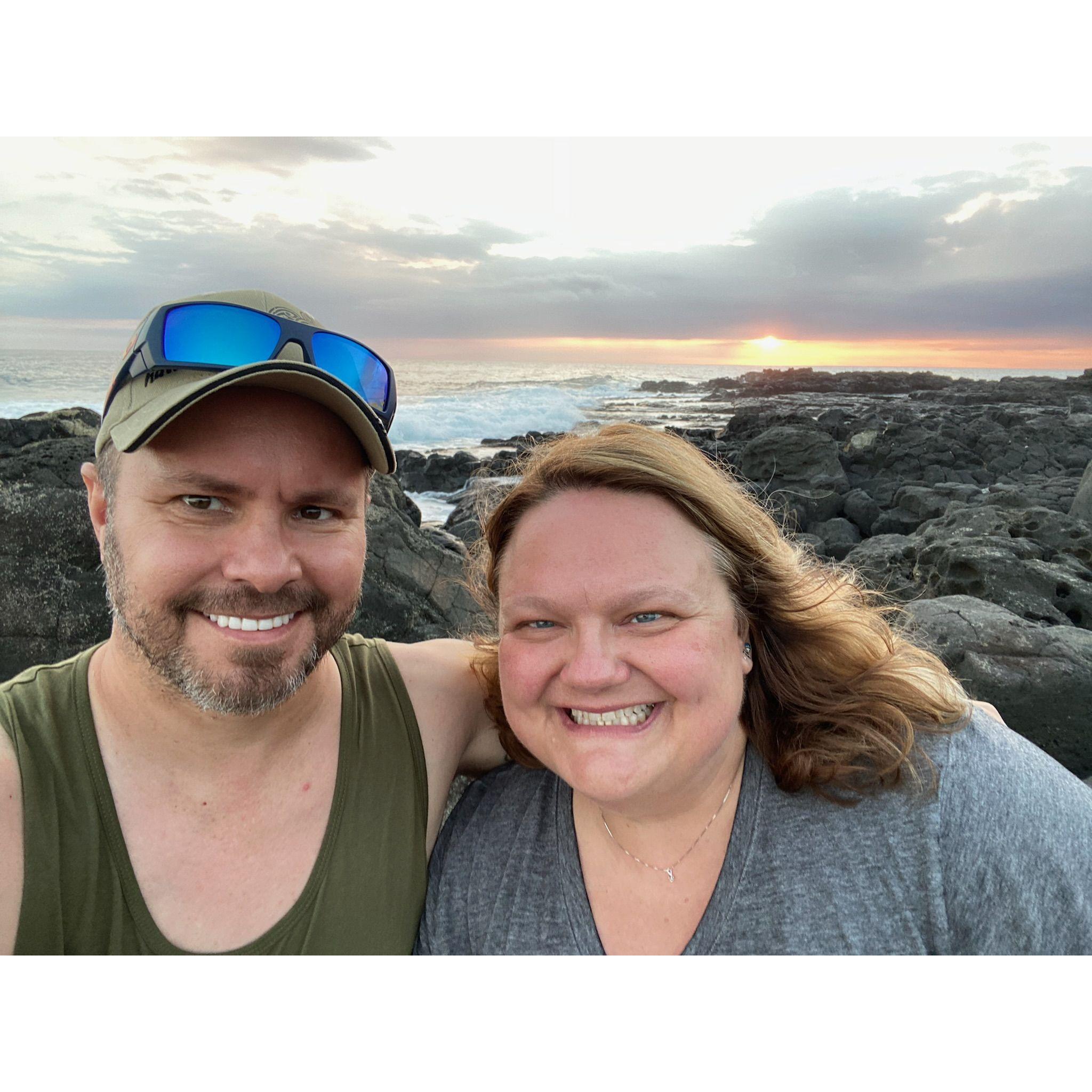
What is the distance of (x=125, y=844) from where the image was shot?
119 centimetres

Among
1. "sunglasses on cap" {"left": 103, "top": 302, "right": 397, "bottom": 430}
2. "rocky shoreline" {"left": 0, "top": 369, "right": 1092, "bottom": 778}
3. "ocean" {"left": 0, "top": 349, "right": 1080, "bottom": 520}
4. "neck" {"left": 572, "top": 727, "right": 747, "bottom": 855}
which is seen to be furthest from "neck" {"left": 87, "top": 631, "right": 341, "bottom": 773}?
"ocean" {"left": 0, "top": 349, "right": 1080, "bottom": 520}

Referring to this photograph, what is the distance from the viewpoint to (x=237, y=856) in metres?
1.32

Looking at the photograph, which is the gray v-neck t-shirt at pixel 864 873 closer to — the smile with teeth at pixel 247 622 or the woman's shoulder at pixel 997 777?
the woman's shoulder at pixel 997 777

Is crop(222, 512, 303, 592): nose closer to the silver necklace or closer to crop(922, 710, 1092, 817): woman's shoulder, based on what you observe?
the silver necklace

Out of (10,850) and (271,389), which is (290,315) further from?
(10,850)

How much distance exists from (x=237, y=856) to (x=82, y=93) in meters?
1.61

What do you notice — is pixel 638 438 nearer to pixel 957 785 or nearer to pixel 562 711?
pixel 562 711

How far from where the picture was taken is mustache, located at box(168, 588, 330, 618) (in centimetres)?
120

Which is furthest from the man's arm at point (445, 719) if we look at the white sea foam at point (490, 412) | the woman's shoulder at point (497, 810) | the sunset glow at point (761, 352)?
the white sea foam at point (490, 412)

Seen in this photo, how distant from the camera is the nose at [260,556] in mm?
1187

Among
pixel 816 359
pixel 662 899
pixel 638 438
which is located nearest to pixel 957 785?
pixel 662 899

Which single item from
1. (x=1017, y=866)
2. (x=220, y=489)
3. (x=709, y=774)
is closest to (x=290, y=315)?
(x=220, y=489)

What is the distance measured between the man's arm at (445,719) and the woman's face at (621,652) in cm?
28

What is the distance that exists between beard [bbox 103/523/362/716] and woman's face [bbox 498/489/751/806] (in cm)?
37
